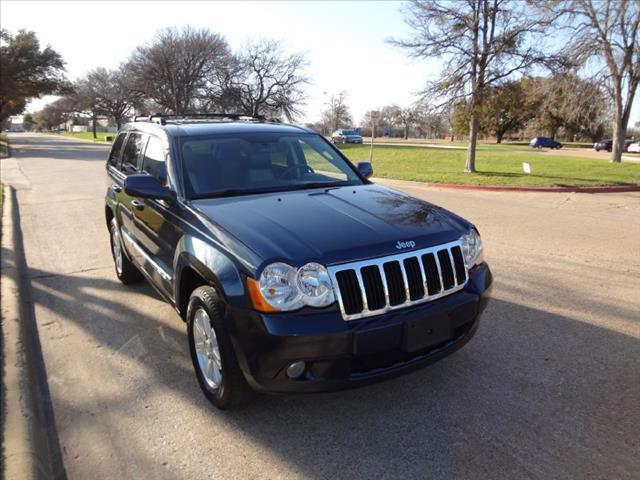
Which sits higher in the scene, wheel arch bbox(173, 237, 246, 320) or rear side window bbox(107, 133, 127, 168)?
rear side window bbox(107, 133, 127, 168)

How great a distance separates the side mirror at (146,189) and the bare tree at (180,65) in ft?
170

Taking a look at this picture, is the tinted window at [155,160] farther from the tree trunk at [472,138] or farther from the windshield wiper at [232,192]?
the tree trunk at [472,138]

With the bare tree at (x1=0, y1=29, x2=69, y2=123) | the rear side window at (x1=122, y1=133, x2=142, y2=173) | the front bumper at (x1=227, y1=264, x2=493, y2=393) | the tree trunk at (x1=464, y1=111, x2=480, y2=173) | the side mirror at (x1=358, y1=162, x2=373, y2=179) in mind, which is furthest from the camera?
the bare tree at (x1=0, y1=29, x2=69, y2=123)

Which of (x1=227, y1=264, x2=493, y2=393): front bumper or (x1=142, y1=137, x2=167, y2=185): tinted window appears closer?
(x1=227, y1=264, x2=493, y2=393): front bumper

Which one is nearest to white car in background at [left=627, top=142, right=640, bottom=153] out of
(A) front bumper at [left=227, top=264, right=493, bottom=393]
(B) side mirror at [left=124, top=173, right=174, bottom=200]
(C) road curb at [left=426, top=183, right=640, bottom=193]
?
(C) road curb at [left=426, top=183, right=640, bottom=193]

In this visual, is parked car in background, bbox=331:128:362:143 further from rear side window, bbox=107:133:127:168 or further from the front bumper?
the front bumper

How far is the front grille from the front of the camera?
2.70 meters

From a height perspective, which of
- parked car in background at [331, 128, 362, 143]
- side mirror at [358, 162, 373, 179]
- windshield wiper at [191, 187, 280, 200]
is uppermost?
parked car in background at [331, 128, 362, 143]

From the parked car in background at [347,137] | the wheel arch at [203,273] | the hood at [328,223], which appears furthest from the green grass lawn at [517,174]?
the parked car in background at [347,137]

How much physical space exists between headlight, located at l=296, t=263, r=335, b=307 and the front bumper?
0.05 m

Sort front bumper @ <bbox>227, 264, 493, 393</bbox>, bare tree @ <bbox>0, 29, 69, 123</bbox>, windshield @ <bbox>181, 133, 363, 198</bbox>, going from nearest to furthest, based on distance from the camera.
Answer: front bumper @ <bbox>227, 264, 493, 393</bbox> < windshield @ <bbox>181, 133, 363, 198</bbox> < bare tree @ <bbox>0, 29, 69, 123</bbox>

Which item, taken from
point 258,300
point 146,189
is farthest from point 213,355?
point 146,189

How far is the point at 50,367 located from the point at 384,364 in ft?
8.88

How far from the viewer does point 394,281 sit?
2822 millimetres
